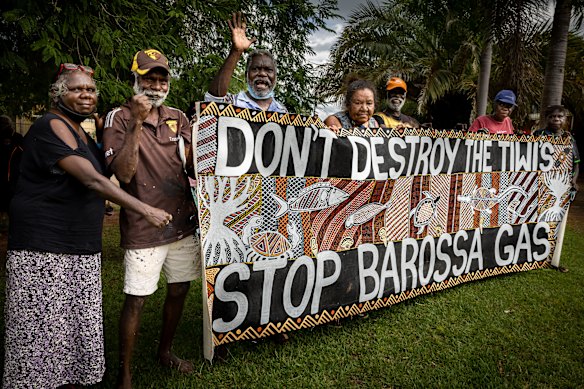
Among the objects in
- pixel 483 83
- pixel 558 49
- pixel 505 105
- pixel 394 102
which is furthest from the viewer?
pixel 483 83

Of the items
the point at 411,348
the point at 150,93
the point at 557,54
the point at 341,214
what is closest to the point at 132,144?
the point at 150,93

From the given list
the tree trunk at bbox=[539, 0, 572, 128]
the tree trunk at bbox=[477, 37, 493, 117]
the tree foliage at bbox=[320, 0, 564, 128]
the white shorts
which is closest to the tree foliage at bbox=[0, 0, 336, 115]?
the white shorts

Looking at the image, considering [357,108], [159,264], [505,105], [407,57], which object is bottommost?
[159,264]

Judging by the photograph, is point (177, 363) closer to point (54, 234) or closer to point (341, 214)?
point (54, 234)

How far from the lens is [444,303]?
4020 millimetres

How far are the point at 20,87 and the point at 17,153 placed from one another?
2.36 feet

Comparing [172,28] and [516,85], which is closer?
[172,28]

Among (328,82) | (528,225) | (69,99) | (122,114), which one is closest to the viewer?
(69,99)

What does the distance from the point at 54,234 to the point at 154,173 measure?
0.60 metres

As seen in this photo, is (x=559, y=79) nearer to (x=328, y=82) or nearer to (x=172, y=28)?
(x=172, y=28)

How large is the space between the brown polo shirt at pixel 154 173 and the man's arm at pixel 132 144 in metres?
0.09

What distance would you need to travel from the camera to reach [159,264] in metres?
2.57

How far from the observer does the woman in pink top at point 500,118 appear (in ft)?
15.8

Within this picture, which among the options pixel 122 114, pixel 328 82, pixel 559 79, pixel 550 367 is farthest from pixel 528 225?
pixel 328 82
